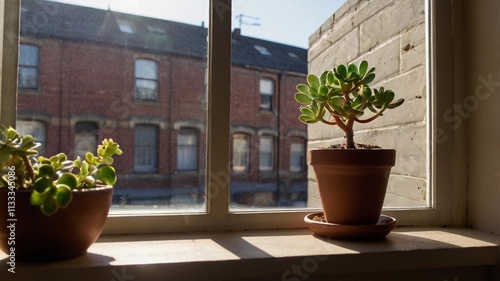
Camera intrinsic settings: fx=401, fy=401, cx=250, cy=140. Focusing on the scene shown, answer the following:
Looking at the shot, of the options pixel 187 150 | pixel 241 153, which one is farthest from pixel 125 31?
pixel 241 153

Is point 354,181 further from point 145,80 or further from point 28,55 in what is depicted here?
point 28,55

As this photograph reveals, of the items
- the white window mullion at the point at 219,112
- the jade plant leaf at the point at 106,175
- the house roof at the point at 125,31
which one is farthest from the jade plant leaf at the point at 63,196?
the house roof at the point at 125,31

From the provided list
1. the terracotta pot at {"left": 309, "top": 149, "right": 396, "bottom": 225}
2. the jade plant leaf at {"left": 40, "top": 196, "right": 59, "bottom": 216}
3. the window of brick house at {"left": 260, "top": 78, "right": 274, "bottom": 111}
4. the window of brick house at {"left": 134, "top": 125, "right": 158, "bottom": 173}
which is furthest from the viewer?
the window of brick house at {"left": 260, "top": 78, "right": 274, "bottom": 111}

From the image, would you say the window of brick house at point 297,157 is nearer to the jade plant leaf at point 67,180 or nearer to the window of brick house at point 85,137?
the window of brick house at point 85,137

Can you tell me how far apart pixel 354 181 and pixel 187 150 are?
453 millimetres

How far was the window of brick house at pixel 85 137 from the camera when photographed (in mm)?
1038

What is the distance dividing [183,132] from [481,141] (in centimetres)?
82

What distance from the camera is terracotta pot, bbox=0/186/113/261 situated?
0.72 m

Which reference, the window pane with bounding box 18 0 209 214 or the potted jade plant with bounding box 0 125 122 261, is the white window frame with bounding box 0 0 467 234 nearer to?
the window pane with bounding box 18 0 209 214

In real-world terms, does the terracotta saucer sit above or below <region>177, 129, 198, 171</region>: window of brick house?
below

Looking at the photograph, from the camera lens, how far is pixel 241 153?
45.8 inches

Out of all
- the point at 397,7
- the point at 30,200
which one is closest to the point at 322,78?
the point at 397,7

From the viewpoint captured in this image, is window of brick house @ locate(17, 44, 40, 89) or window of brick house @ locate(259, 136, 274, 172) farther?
window of brick house @ locate(259, 136, 274, 172)

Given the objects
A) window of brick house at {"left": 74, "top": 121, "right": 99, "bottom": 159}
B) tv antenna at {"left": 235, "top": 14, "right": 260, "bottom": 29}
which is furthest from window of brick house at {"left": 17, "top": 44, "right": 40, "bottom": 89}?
tv antenna at {"left": 235, "top": 14, "right": 260, "bottom": 29}
